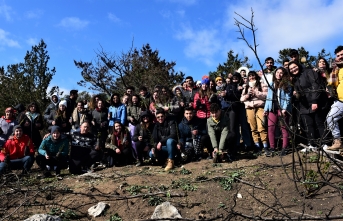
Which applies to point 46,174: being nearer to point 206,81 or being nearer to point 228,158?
point 228,158

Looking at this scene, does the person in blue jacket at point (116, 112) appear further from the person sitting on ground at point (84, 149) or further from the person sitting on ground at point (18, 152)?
the person sitting on ground at point (18, 152)

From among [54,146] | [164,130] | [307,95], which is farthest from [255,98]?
[54,146]

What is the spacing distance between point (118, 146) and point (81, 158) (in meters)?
0.83

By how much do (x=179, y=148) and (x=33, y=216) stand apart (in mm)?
3142

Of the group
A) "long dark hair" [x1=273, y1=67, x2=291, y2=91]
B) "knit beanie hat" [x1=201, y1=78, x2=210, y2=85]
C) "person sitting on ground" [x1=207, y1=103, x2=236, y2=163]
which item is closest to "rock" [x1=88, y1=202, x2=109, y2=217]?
"person sitting on ground" [x1=207, y1=103, x2=236, y2=163]

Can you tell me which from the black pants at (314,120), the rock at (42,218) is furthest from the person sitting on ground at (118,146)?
the black pants at (314,120)

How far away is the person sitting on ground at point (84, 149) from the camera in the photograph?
7492mm

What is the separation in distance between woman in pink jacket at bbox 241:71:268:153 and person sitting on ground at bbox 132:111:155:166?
6.82 feet

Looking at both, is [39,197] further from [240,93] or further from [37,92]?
[37,92]

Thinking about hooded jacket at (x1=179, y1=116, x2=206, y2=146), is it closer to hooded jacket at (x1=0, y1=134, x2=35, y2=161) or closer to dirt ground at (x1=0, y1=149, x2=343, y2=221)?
dirt ground at (x1=0, y1=149, x2=343, y2=221)

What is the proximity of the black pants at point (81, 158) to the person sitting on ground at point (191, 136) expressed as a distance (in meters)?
1.91

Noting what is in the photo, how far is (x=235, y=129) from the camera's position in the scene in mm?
7219

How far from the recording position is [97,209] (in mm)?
5172

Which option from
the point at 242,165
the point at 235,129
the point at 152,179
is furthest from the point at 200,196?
the point at 235,129
